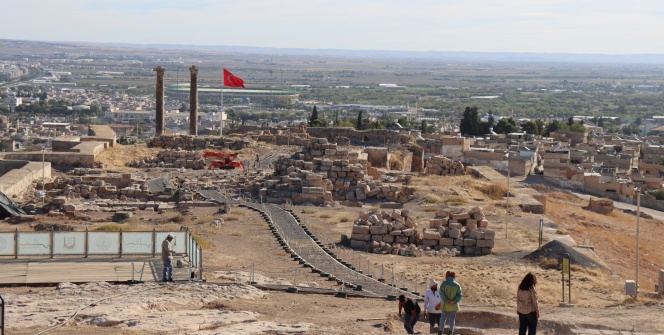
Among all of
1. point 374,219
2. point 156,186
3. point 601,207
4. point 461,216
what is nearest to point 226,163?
point 156,186

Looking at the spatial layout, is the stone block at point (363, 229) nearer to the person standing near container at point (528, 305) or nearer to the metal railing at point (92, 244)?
the metal railing at point (92, 244)

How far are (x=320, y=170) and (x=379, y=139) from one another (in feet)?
58.1

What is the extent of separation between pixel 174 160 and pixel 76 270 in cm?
2526

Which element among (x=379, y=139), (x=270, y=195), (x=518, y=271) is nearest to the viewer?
(x=518, y=271)

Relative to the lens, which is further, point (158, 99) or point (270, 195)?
point (158, 99)

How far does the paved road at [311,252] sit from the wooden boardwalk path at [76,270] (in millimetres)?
3328

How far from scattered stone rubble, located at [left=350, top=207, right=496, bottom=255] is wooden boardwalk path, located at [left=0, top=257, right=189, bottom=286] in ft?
22.9

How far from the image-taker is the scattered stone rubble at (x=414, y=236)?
25.1 metres

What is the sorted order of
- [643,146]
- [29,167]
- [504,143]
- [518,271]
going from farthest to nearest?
[643,146] < [504,143] < [29,167] < [518,271]

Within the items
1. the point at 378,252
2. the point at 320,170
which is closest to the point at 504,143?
the point at 320,170

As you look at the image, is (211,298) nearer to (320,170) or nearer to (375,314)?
(375,314)

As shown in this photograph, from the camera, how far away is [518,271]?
22625mm

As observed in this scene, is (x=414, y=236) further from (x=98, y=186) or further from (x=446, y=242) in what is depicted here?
(x=98, y=186)

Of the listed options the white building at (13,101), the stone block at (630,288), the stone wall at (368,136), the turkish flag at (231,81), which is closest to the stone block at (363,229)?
the stone block at (630,288)
